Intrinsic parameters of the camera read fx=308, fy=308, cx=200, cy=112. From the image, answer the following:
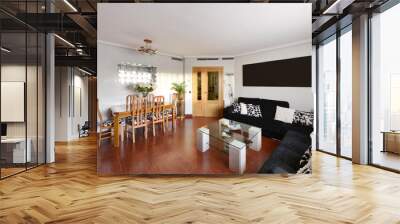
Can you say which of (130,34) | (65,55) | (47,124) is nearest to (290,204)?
(130,34)

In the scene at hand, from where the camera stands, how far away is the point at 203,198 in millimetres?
3453

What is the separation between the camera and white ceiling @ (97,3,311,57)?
4.30 metres

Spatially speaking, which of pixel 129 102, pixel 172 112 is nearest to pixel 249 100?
pixel 172 112

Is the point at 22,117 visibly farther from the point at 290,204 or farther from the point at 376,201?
the point at 376,201

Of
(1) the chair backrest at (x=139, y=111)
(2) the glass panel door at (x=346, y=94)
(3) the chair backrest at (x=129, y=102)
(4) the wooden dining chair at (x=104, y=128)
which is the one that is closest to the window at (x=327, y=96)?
(2) the glass panel door at (x=346, y=94)

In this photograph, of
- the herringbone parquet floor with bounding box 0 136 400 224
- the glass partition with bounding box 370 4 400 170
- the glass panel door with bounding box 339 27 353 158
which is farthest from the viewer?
the glass panel door with bounding box 339 27 353 158

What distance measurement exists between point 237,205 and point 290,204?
1.84ft

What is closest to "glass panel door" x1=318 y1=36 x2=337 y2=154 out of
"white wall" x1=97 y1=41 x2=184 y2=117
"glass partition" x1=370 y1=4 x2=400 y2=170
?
"glass partition" x1=370 y1=4 x2=400 y2=170

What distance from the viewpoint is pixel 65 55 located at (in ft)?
25.3

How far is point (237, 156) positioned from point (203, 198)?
985 mm

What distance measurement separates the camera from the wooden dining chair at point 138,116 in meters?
4.46

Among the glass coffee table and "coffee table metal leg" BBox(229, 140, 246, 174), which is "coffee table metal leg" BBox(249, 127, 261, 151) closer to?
the glass coffee table

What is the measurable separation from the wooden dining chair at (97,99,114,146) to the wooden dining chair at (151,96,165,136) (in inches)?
23.5

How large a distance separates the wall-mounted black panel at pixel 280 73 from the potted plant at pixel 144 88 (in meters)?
1.36
